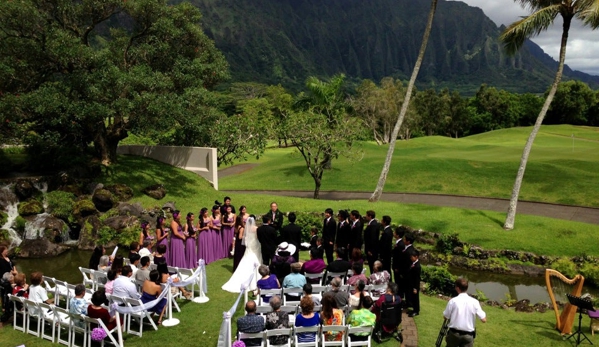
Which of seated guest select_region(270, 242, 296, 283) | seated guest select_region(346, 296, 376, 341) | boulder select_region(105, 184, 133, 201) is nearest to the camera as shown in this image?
seated guest select_region(346, 296, 376, 341)

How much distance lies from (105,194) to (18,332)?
41.7 ft

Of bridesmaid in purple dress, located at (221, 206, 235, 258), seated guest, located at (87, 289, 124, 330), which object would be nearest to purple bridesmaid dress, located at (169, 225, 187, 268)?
bridesmaid in purple dress, located at (221, 206, 235, 258)

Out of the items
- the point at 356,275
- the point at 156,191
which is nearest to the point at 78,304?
the point at 356,275

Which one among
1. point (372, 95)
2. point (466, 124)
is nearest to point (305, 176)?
point (372, 95)

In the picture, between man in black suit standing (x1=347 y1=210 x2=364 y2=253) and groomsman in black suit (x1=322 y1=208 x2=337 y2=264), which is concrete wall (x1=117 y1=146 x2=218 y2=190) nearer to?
groomsman in black suit (x1=322 y1=208 x2=337 y2=264)

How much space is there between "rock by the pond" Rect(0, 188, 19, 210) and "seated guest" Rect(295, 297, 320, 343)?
62.0 feet

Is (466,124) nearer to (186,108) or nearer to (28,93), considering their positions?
(186,108)

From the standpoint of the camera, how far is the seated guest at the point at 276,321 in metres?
8.45

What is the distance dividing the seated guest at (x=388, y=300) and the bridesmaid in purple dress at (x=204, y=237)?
25.6ft

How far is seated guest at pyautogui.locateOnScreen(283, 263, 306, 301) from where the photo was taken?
1027 centimetres

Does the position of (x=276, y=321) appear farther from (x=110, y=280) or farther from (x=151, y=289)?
(x=110, y=280)

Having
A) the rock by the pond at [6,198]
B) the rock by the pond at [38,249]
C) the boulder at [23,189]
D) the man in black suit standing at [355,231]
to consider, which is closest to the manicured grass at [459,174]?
the boulder at [23,189]

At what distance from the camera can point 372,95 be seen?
72.9 m

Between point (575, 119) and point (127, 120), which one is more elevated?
point (575, 119)
